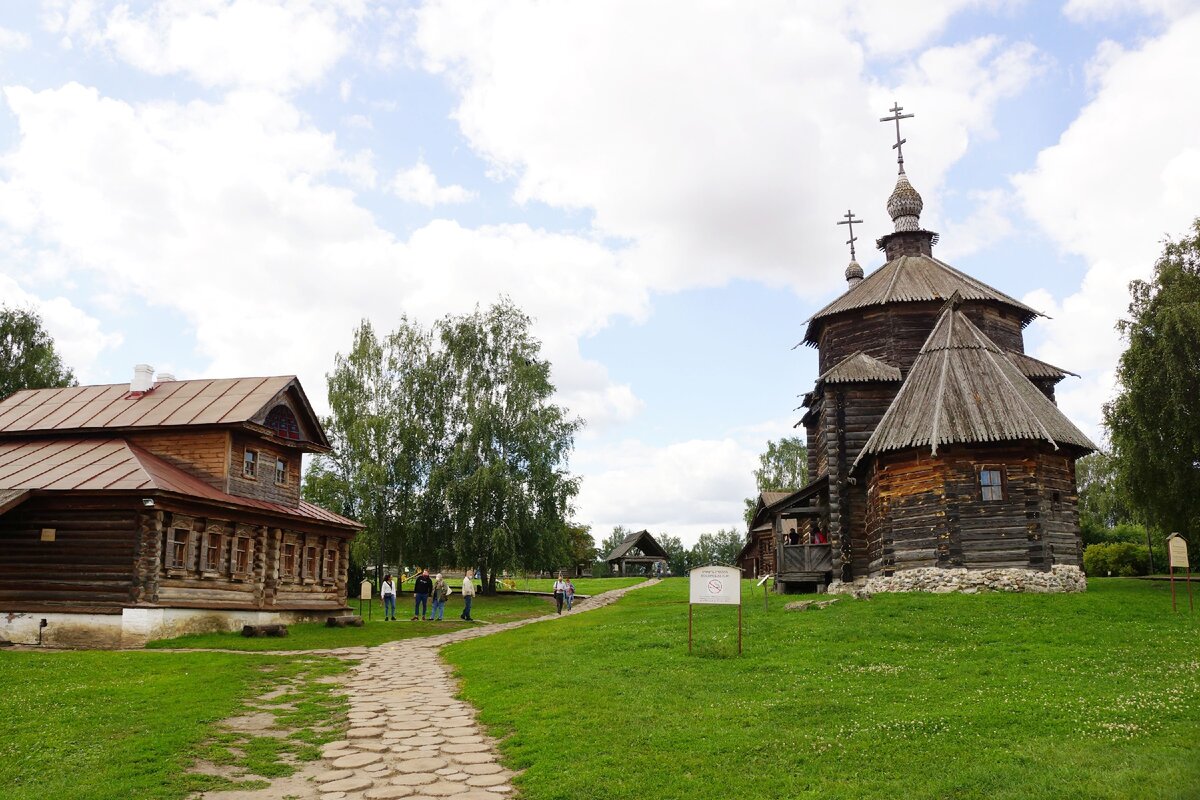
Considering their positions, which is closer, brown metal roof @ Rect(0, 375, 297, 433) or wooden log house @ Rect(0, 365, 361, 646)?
wooden log house @ Rect(0, 365, 361, 646)

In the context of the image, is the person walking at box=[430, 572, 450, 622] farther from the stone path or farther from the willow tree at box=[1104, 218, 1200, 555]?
the willow tree at box=[1104, 218, 1200, 555]

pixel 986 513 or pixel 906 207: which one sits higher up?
pixel 906 207

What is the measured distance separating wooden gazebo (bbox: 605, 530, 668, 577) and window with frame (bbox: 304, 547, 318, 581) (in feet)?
160

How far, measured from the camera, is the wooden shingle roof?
27.8 metres

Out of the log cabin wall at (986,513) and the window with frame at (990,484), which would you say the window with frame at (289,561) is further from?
the window with frame at (990,484)

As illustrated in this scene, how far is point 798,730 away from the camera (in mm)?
9797

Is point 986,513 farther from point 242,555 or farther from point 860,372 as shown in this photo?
point 242,555

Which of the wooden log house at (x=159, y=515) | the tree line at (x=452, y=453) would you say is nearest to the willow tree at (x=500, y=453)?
the tree line at (x=452, y=453)

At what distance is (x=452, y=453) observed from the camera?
42.8 meters

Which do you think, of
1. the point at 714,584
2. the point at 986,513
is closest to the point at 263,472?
the point at 714,584

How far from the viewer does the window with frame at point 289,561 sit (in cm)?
2989

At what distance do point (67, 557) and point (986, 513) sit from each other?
25.1m

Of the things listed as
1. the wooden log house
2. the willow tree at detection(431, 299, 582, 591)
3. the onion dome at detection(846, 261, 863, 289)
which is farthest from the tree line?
the onion dome at detection(846, 261, 863, 289)

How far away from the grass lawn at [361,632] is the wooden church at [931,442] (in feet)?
39.4
